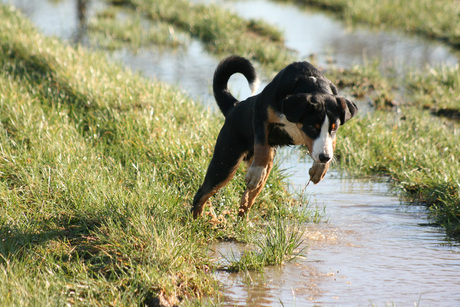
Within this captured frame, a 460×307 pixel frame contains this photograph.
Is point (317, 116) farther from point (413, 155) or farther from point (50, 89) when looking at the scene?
point (50, 89)

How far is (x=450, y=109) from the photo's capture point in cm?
893

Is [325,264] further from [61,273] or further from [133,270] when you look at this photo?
[61,273]

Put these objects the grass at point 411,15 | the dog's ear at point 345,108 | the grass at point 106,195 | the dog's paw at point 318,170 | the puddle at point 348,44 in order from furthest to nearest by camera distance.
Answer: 1. the grass at point 411,15
2. the puddle at point 348,44
3. the dog's paw at point 318,170
4. the dog's ear at point 345,108
5. the grass at point 106,195

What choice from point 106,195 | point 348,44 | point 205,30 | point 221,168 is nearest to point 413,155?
point 221,168

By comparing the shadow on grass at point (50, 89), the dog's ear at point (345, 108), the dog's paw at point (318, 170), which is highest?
the dog's ear at point (345, 108)

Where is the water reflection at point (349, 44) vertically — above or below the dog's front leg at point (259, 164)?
below

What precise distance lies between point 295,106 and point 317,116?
6.3 inches

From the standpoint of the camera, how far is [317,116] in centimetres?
427

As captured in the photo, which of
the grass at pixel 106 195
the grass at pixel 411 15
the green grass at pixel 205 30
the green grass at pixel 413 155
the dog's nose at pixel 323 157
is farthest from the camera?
the grass at pixel 411 15

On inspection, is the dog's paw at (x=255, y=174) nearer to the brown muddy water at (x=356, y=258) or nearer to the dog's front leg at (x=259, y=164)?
the dog's front leg at (x=259, y=164)

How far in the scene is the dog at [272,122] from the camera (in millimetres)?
4277

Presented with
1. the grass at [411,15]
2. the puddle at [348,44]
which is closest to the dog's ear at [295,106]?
the puddle at [348,44]

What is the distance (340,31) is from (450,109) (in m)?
6.83

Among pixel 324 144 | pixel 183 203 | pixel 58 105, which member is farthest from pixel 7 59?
pixel 324 144
